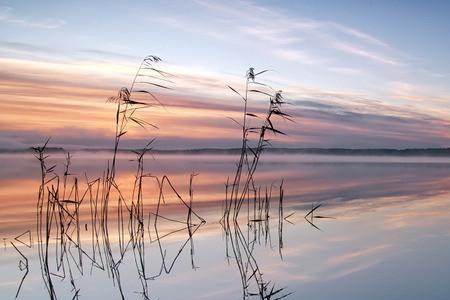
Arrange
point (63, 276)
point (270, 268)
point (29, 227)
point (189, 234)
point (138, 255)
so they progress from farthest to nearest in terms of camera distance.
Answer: point (29, 227), point (189, 234), point (138, 255), point (270, 268), point (63, 276)

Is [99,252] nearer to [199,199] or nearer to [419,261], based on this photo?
[419,261]

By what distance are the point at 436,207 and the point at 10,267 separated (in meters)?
10.1

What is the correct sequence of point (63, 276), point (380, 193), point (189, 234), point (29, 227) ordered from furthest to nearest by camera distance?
1. point (380, 193)
2. point (29, 227)
3. point (189, 234)
4. point (63, 276)

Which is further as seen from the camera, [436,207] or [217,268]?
[436,207]

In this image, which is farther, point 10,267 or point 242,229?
point 242,229

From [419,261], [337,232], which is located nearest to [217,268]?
[419,261]

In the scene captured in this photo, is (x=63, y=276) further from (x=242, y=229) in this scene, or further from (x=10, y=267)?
(x=242, y=229)

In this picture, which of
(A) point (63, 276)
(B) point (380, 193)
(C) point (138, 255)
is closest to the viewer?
(A) point (63, 276)

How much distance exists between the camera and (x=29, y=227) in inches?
362

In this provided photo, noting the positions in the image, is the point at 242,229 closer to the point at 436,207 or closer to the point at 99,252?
the point at 99,252

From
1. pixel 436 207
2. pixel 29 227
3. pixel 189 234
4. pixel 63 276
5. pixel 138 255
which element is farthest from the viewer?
pixel 436 207

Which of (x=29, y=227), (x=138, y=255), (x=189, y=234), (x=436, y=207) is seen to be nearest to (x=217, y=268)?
(x=138, y=255)

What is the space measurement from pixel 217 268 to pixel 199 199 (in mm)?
7173

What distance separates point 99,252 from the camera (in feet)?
23.3
